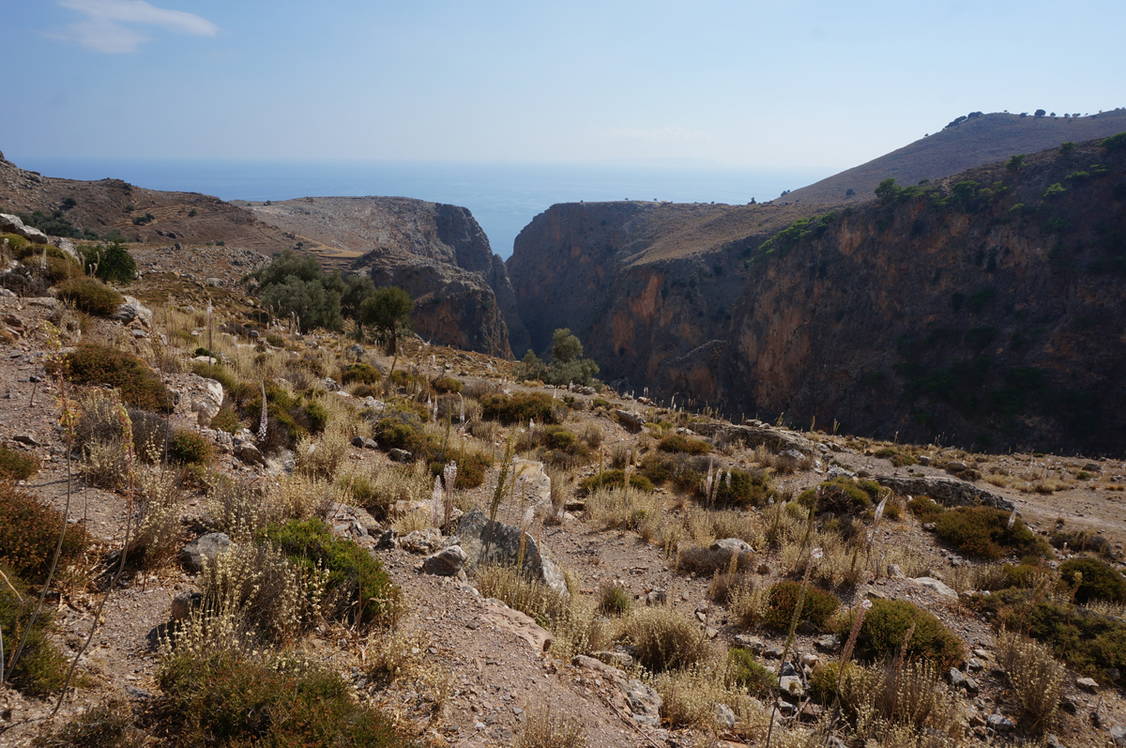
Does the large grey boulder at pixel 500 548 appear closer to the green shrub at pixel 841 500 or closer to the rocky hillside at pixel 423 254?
the green shrub at pixel 841 500

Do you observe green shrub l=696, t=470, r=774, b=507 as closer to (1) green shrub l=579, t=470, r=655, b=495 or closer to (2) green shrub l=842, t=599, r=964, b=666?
(1) green shrub l=579, t=470, r=655, b=495

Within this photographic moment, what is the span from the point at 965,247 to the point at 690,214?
51.6 meters

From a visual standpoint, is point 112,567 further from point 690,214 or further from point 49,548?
point 690,214

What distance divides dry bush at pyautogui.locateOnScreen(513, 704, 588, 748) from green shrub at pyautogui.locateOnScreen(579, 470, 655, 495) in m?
7.12

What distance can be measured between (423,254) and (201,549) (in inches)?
3807

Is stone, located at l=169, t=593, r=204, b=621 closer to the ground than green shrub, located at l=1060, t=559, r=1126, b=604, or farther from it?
farther from it

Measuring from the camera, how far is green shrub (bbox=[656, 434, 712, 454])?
580 inches

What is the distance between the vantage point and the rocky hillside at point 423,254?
197 feet

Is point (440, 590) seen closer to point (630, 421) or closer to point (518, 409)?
point (518, 409)

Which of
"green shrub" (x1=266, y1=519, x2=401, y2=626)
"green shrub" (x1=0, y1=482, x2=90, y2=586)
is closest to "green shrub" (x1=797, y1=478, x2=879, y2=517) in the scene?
"green shrub" (x1=266, y1=519, x2=401, y2=626)

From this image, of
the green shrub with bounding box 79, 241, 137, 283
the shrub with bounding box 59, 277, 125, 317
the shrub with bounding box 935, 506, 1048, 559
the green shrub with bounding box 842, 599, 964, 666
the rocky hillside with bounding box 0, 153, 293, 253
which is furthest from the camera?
the rocky hillside with bounding box 0, 153, 293, 253

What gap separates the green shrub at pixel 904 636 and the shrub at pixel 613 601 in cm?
250

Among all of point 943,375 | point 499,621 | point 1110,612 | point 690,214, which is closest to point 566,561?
point 499,621

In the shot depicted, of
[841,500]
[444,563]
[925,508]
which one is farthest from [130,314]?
[925,508]
